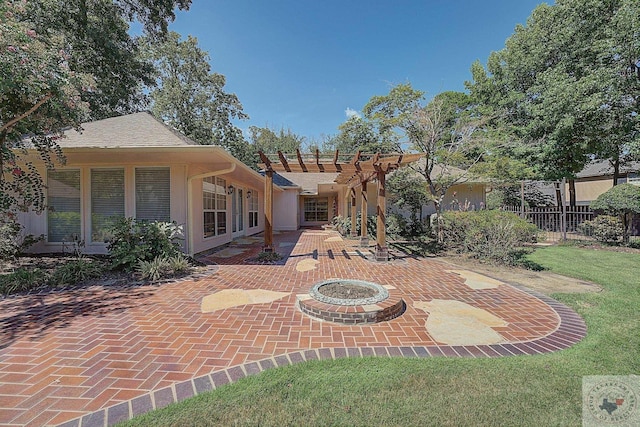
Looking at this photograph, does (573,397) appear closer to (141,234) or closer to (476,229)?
(476,229)

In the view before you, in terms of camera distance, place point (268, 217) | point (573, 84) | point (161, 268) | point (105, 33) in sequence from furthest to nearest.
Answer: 1. point (573, 84)
2. point (105, 33)
3. point (268, 217)
4. point (161, 268)

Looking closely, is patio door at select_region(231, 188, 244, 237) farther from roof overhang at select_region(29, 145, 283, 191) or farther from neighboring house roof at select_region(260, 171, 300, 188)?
neighboring house roof at select_region(260, 171, 300, 188)

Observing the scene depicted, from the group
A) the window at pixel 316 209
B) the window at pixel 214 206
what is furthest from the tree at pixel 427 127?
the window at pixel 316 209

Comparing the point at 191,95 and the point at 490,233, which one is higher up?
the point at 191,95

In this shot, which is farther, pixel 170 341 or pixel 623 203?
pixel 623 203

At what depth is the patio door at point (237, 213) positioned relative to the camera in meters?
11.4

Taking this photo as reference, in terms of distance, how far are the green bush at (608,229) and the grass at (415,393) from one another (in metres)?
9.56

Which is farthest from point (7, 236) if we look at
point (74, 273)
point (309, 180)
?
point (309, 180)

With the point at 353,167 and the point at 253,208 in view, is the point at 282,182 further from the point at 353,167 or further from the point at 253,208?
the point at 353,167

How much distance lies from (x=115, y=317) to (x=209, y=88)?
22.8m

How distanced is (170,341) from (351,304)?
2291 mm

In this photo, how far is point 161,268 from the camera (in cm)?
557

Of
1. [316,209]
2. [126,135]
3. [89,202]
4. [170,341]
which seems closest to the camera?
[170,341]

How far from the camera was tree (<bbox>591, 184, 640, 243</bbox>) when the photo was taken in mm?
9211
